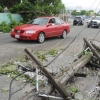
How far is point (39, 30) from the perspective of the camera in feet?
39.9

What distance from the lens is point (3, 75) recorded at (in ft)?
19.6

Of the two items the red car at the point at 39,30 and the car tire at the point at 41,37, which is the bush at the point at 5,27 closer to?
the red car at the point at 39,30

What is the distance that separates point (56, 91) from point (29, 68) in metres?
0.95

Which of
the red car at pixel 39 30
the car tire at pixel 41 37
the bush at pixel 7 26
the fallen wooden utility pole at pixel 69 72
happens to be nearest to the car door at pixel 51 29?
the red car at pixel 39 30

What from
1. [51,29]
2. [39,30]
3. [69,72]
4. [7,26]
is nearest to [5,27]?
[7,26]

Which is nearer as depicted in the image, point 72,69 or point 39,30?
point 72,69

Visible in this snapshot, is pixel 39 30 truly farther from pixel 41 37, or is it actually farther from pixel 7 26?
pixel 7 26

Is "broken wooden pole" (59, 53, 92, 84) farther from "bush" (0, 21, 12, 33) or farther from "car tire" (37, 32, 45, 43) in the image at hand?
"bush" (0, 21, 12, 33)

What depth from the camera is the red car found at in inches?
469

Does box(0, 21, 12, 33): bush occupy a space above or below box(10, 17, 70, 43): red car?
below

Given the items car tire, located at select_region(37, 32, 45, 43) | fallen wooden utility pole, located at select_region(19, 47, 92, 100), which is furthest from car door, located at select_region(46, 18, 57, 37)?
fallen wooden utility pole, located at select_region(19, 47, 92, 100)

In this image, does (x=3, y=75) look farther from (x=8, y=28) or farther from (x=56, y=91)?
(x=8, y=28)

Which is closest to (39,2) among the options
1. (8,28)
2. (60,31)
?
(8,28)

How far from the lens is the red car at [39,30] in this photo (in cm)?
1191
